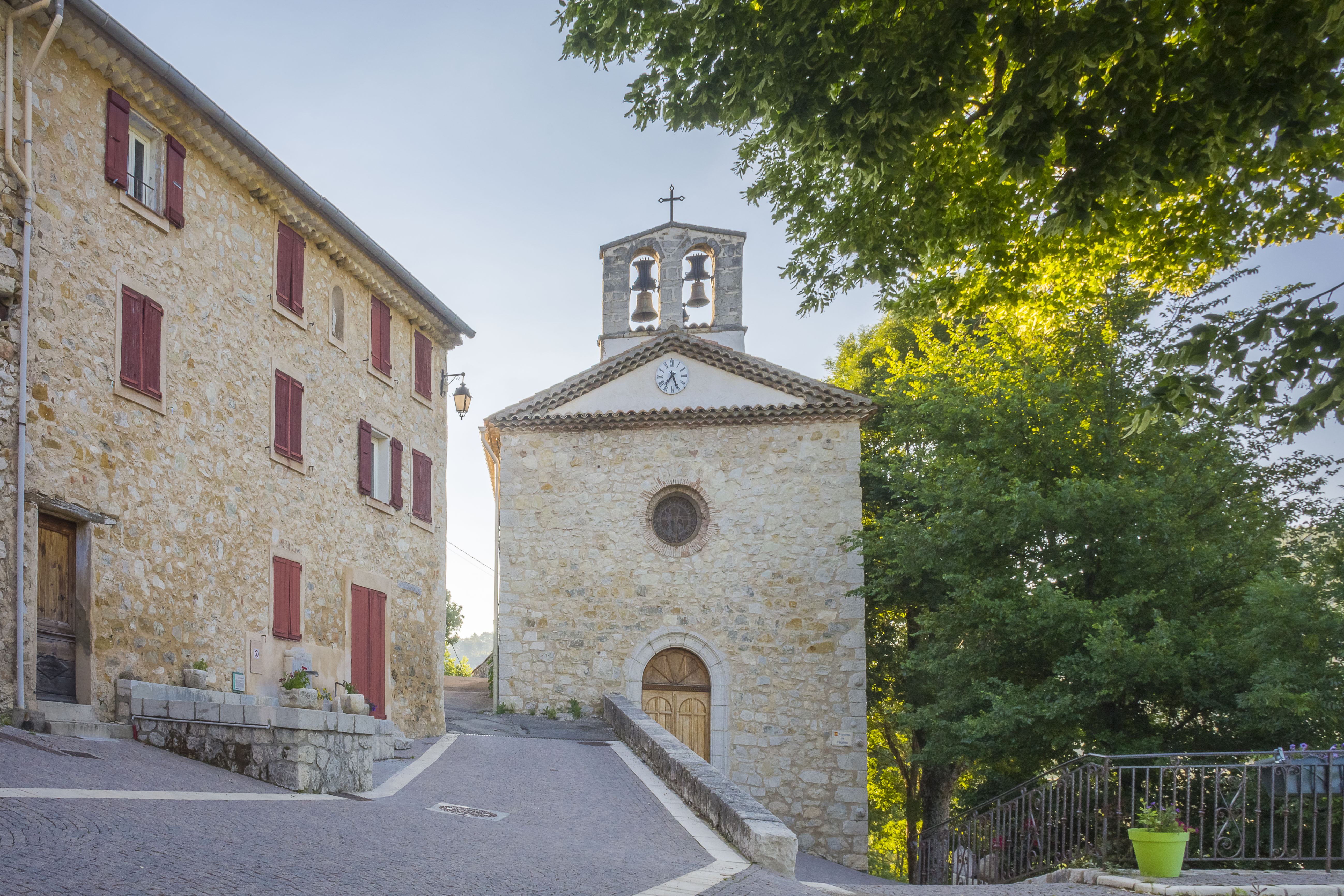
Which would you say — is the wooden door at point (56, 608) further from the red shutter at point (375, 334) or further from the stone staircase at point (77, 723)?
the red shutter at point (375, 334)

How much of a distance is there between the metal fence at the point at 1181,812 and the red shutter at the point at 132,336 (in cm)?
999

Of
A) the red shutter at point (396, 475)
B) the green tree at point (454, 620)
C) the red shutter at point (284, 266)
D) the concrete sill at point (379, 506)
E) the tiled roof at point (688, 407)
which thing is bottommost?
the green tree at point (454, 620)

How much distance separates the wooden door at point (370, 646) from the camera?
618 inches

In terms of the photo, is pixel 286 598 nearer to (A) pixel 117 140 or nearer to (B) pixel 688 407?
(A) pixel 117 140

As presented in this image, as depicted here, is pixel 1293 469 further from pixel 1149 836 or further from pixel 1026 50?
pixel 1026 50

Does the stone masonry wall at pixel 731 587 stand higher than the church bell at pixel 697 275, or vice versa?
the church bell at pixel 697 275

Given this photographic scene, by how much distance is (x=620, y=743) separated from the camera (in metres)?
16.5

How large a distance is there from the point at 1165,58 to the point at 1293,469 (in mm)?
9565

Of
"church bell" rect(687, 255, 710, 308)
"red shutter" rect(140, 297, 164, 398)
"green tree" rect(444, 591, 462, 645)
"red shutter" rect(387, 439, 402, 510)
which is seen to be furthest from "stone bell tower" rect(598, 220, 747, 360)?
"green tree" rect(444, 591, 462, 645)

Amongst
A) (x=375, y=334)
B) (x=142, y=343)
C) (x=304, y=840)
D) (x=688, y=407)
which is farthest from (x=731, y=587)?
(x=304, y=840)

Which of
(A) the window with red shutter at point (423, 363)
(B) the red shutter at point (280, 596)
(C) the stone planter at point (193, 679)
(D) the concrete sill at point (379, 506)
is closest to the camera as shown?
(C) the stone planter at point (193, 679)

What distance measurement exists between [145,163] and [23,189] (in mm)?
2232

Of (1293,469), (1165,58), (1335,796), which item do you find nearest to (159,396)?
(1165,58)

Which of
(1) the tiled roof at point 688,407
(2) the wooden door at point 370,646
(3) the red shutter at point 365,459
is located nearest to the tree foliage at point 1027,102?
(3) the red shutter at point 365,459
